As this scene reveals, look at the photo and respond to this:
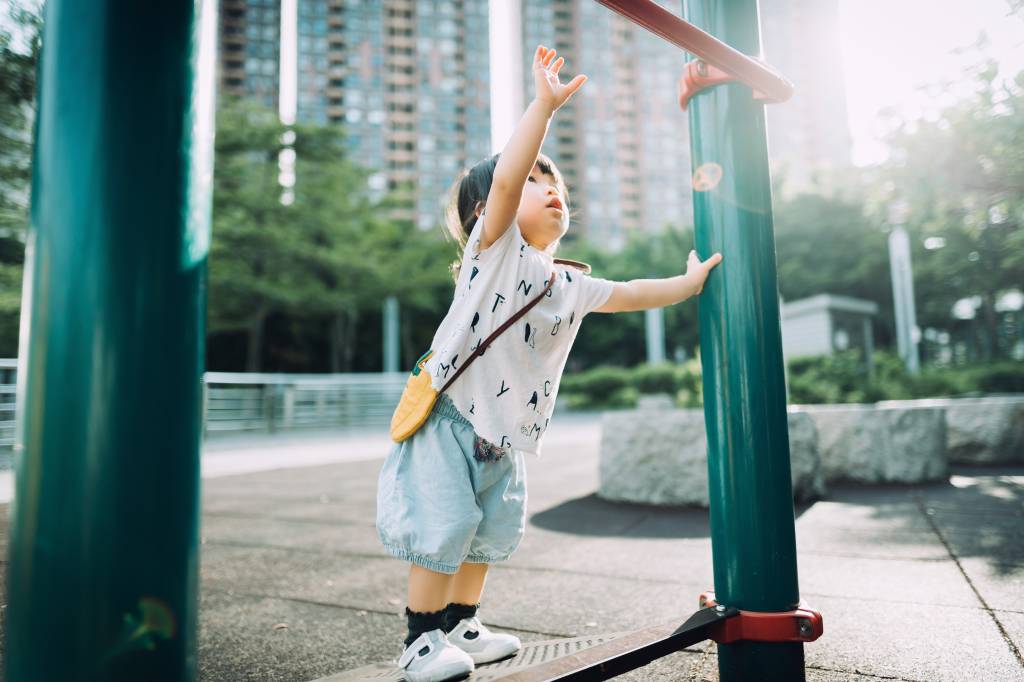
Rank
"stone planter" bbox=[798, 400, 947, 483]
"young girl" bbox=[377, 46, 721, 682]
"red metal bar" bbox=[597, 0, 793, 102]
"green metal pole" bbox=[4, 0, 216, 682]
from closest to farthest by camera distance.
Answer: "green metal pole" bbox=[4, 0, 216, 682]
"red metal bar" bbox=[597, 0, 793, 102]
"young girl" bbox=[377, 46, 721, 682]
"stone planter" bbox=[798, 400, 947, 483]

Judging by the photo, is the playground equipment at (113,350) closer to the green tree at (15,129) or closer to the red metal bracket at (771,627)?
the red metal bracket at (771,627)

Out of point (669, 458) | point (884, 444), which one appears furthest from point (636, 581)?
point (884, 444)

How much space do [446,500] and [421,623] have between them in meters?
0.28

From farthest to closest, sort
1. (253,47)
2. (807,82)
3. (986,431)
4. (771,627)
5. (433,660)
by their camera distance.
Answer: (807,82), (253,47), (986,431), (433,660), (771,627)

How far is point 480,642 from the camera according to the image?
1620 mm

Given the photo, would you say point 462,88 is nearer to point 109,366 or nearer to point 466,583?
point 466,583

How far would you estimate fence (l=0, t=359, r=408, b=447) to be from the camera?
10.3 meters

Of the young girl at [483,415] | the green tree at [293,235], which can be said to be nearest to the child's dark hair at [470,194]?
the young girl at [483,415]

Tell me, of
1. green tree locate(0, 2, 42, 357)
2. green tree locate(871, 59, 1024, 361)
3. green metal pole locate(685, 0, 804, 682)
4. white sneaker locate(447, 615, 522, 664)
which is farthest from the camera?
green tree locate(871, 59, 1024, 361)

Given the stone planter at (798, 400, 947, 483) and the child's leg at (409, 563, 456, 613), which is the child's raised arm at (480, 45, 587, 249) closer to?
the child's leg at (409, 563, 456, 613)

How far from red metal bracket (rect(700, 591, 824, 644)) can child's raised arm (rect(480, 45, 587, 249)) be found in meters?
0.93

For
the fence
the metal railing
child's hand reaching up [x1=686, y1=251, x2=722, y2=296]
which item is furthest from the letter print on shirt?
the metal railing

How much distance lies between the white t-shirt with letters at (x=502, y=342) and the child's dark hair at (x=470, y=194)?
15 cm

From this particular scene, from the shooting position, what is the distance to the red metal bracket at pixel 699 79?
1412 millimetres
